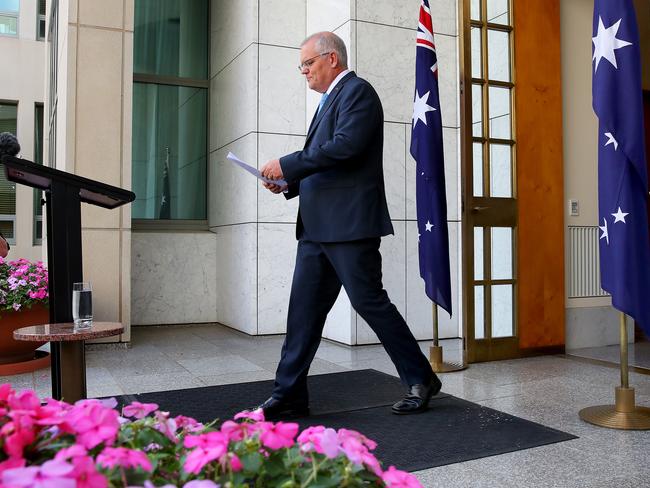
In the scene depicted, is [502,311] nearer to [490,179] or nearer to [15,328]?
[490,179]

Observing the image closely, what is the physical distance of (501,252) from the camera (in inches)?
176

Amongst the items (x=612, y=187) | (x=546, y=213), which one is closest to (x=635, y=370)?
(x=546, y=213)

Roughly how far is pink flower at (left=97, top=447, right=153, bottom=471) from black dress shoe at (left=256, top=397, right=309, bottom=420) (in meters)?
2.17

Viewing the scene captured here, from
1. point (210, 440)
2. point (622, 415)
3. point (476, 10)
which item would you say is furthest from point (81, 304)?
point (476, 10)

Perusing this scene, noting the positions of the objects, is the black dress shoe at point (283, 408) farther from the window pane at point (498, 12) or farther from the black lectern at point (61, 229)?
the window pane at point (498, 12)

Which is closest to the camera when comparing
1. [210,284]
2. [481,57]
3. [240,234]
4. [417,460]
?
[417,460]

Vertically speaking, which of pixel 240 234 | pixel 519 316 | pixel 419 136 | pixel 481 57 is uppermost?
pixel 481 57

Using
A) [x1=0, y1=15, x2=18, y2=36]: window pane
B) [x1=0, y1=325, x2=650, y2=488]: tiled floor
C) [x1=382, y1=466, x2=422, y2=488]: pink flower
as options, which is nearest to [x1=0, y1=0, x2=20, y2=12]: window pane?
[x1=0, y1=15, x2=18, y2=36]: window pane

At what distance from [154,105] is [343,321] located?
3.32 m

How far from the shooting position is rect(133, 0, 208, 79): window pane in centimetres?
668

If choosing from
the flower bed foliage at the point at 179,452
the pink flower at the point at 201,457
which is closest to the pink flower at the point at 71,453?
the flower bed foliage at the point at 179,452

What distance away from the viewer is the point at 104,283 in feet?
16.4

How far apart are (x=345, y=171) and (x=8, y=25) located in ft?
40.2

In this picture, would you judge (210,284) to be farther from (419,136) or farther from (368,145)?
(368,145)
